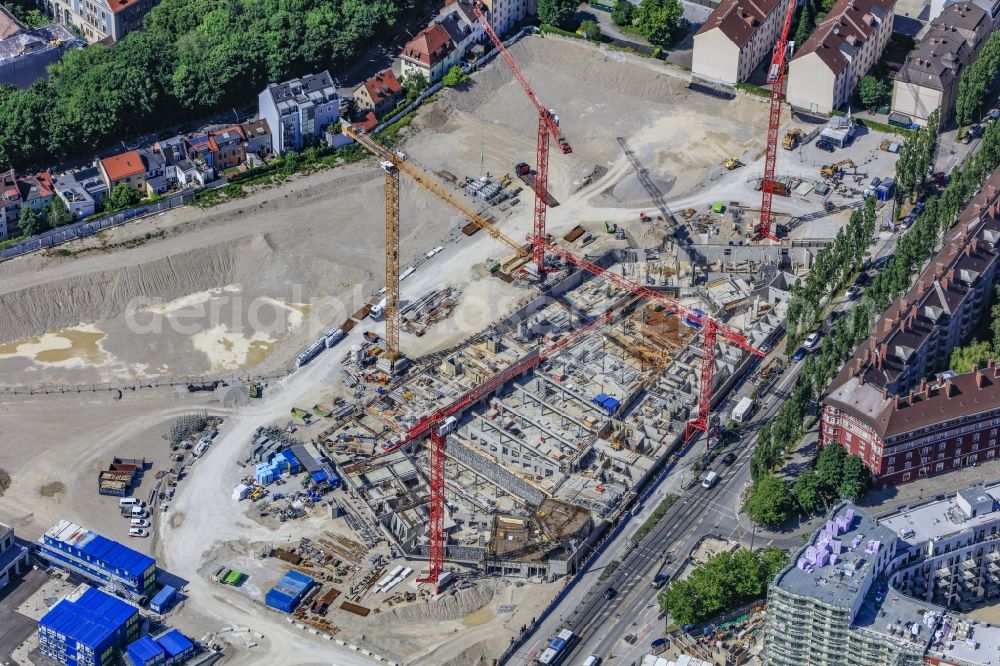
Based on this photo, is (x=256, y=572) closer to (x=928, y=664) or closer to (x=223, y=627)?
(x=223, y=627)

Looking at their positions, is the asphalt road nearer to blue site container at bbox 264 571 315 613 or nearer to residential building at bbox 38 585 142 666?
residential building at bbox 38 585 142 666

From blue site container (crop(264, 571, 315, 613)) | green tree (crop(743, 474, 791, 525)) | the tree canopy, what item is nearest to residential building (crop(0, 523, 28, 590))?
blue site container (crop(264, 571, 315, 613))

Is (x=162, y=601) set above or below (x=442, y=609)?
below

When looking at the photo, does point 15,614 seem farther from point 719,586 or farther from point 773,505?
point 773,505

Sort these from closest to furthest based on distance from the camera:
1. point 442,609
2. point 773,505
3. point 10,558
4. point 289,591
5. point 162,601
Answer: point 442,609, point 162,601, point 289,591, point 10,558, point 773,505

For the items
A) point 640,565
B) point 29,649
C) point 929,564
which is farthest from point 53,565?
point 929,564

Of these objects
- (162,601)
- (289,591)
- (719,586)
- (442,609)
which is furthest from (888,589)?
(162,601)

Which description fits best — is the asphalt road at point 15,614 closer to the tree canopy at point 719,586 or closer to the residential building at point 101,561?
the residential building at point 101,561
